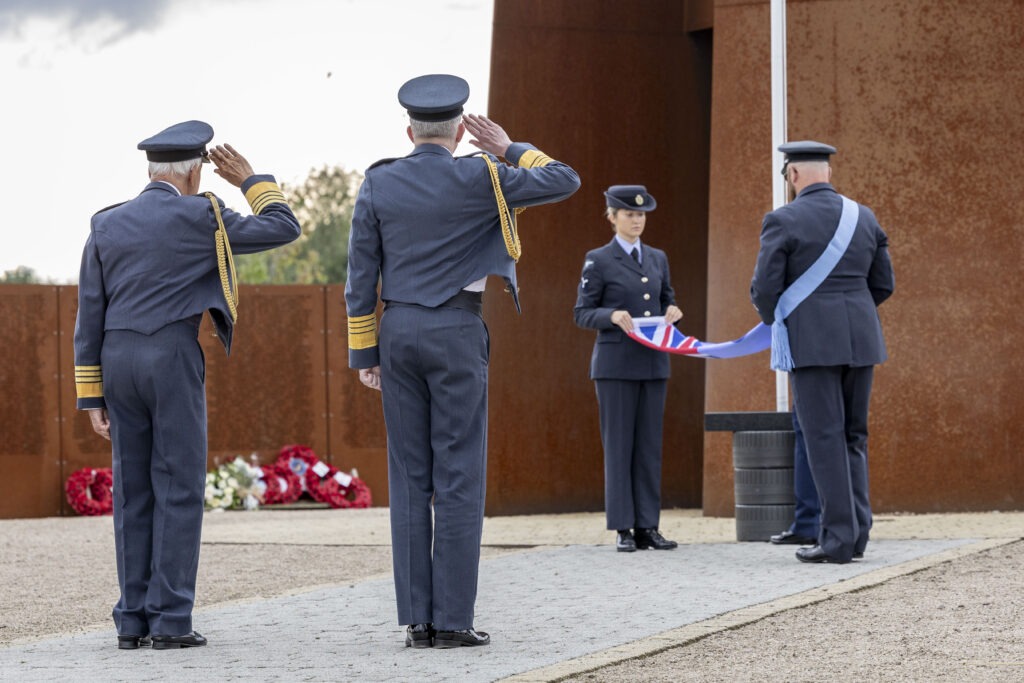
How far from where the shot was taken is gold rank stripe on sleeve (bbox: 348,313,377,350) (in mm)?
5367

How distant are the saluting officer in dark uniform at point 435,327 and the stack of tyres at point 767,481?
12.0ft

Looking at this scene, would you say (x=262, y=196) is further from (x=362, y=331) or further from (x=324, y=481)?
(x=324, y=481)

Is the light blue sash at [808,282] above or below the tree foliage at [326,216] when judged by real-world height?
below

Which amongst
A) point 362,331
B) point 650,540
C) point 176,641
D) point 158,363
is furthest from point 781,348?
point 176,641

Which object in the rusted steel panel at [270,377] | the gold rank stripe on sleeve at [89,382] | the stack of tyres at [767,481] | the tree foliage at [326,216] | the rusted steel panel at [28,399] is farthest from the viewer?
the tree foliage at [326,216]

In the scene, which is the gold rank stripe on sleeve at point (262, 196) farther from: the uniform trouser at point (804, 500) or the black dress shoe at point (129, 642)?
the uniform trouser at point (804, 500)

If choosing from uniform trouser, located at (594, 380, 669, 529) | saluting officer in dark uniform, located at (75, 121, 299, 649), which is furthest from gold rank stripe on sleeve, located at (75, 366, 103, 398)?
uniform trouser, located at (594, 380, 669, 529)

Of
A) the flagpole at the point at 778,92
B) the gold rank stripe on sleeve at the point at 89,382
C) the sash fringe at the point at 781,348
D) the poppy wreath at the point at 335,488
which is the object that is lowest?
the poppy wreath at the point at 335,488

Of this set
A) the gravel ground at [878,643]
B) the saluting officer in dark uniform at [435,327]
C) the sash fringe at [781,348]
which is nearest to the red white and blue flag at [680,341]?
the sash fringe at [781,348]

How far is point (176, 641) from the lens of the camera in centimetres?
546

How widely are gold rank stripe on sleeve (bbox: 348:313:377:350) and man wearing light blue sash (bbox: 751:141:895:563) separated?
9.20 ft

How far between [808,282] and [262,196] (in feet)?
9.85

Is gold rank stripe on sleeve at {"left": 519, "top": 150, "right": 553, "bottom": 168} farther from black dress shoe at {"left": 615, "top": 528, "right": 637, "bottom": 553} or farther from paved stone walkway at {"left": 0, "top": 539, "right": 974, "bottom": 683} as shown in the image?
black dress shoe at {"left": 615, "top": 528, "right": 637, "bottom": 553}

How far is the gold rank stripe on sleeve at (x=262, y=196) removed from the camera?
5668mm
